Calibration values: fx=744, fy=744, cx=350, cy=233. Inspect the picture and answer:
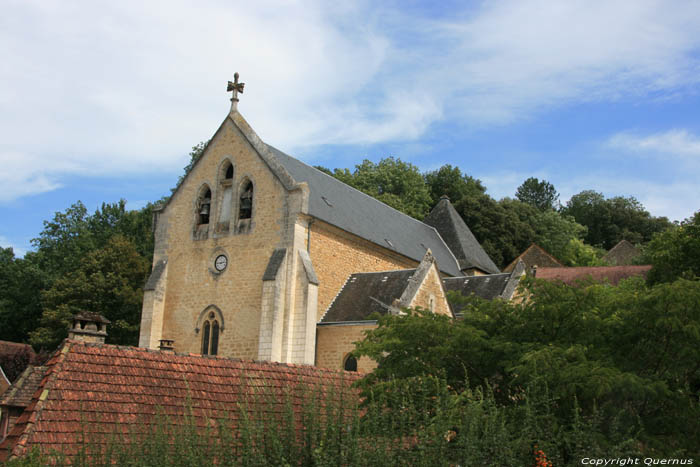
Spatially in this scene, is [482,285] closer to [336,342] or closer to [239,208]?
[336,342]

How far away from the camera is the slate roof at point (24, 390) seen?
1690cm

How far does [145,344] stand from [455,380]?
16.0 metres

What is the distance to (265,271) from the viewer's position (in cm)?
2431

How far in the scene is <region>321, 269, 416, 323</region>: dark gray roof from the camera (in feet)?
81.0

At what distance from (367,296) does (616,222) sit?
195 ft

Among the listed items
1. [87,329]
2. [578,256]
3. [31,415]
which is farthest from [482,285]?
[578,256]

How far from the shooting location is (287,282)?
2423 centimetres

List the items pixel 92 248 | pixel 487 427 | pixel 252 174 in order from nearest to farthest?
1. pixel 487 427
2. pixel 252 174
3. pixel 92 248

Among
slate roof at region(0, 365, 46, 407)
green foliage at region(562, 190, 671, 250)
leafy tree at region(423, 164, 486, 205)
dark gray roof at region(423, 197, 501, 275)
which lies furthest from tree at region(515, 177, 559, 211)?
slate roof at region(0, 365, 46, 407)

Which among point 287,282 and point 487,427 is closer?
point 487,427

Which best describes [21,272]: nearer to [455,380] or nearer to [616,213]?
[455,380]

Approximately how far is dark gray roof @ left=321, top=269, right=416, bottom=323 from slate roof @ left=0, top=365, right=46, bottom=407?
9598mm

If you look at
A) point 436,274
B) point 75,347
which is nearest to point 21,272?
point 436,274

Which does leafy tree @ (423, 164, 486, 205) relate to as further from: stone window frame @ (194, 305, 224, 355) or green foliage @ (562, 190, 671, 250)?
stone window frame @ (194, 305, 224, 355)
